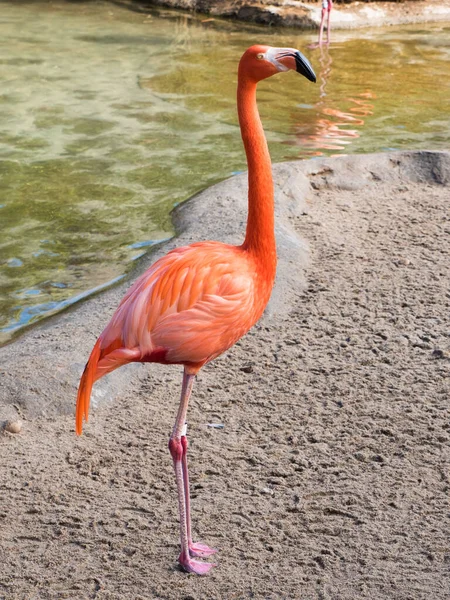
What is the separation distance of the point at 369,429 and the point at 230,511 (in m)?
0.75

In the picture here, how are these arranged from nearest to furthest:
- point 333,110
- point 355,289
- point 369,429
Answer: point 369,429
point 355,289
point 333,110

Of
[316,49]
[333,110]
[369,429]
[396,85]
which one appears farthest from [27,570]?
[316,49]

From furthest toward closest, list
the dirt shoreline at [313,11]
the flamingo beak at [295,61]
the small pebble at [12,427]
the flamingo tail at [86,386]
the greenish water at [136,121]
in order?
the dirt shoreline at [313,11] → the greenish water at [136,121] → the small pebble at [12,427] → the flamingo tail at [86,386] → the flamingo beak at [295,61]

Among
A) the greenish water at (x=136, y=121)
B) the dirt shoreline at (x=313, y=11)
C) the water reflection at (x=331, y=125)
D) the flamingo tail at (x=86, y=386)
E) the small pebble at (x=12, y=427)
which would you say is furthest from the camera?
the dirt shoreline at (x=313, y=11)

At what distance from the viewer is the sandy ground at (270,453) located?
8.29 feet

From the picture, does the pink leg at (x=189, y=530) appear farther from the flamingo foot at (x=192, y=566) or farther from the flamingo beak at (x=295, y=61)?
the flamingo beak at (x=295, y=61)

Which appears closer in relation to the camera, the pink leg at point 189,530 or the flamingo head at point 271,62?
the flamingo head at point 271,62

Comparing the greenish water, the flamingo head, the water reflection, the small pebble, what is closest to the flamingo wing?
the flamingo head

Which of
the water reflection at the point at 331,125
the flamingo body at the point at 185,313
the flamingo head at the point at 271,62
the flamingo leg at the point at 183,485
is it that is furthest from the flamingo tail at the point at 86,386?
the water reflection at the point at 331,125

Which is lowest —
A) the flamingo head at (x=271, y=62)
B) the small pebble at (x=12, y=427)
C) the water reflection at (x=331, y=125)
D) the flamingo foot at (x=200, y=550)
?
the small pebble at (x=12, y=427)

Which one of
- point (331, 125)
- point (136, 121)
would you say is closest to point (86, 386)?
point (136, 121)

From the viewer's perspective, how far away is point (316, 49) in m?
11.8

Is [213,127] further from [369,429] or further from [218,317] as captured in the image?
[218,317]

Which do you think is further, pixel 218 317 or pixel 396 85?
pixel 396 85
